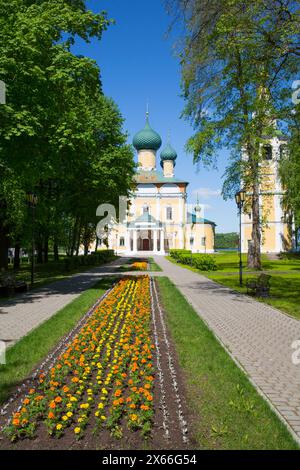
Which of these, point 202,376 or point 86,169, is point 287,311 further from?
point 86,169

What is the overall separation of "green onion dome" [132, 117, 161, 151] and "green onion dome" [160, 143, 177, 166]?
110 inches

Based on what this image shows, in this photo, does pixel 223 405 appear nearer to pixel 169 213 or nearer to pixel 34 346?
pixel 34 346

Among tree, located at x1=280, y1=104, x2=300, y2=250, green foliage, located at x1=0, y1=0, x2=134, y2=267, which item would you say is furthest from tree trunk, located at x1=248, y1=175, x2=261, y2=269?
green foliage, located at x1=0, y1=0, x2=134, y2=267

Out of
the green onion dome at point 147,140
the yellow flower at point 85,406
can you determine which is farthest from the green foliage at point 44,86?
the green onion dome at point 147,140

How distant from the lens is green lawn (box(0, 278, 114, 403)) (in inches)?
220

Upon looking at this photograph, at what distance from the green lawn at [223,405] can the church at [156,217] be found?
54.4 meters

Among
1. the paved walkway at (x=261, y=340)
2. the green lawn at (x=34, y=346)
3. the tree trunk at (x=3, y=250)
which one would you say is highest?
the tree trunk at (x=3, y=250)

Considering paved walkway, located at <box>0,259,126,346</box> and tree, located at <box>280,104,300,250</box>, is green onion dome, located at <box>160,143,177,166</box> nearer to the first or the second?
tree, located at <box>280,104,300,250</box>

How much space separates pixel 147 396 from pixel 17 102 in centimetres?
1107


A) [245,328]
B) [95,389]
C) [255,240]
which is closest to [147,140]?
[255,240]

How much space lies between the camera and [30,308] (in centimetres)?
1151

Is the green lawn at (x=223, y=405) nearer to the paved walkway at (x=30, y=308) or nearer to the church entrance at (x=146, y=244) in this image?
the paved walkway at (x=30, y=308)

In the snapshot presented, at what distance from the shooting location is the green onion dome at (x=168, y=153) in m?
72.8

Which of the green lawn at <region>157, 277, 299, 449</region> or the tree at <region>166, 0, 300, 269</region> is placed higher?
the tree at <region>166, 0, 300, 269</region>
